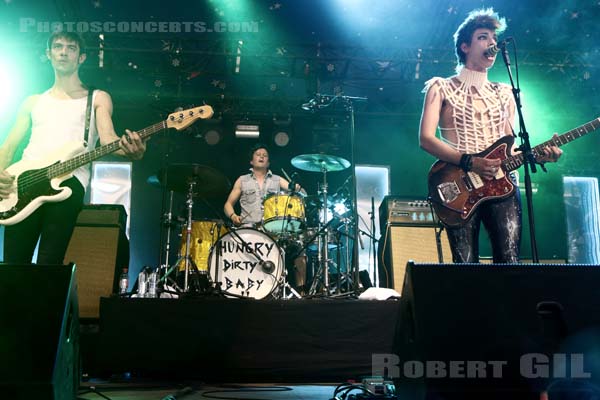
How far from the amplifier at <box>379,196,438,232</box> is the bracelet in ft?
8.32

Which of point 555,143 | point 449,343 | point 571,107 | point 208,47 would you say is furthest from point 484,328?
point 571,107

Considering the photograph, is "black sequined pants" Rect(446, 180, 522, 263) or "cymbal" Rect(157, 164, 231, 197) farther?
"cymbal" Rect(157, 164, 231, 197)

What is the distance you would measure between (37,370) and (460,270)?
1291 millimetres

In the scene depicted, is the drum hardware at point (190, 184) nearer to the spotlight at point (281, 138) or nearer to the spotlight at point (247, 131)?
the spotlight at point (247, 131)

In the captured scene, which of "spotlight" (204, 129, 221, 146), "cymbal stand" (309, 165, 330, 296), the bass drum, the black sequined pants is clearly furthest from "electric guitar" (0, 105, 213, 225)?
"spotlight" (204, 129, 221, 146)

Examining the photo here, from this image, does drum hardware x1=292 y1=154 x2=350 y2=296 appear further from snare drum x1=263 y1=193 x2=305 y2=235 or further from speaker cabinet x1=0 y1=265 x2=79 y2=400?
speaker cabinet x1=0 y1=265 x2=79 y2=400

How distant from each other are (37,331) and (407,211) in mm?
4877

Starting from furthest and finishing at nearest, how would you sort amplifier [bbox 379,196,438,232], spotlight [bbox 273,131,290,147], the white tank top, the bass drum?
1. spotlight [bbox 273,131,290,147]
2. amplifier [bbox 379,196,438,232]
3. the bass drum
4. the white tank top

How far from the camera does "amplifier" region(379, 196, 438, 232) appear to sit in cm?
615

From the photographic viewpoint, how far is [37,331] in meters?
1.71

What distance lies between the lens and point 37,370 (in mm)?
1642

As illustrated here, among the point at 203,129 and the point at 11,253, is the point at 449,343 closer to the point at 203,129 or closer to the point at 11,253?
the point at 11,253

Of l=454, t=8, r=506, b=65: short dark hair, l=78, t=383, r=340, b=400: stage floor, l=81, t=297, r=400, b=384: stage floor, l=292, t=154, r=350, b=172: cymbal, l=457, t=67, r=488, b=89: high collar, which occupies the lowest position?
l=78, t=383, r=340, b=400: stage floor

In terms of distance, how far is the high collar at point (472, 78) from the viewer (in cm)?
393
